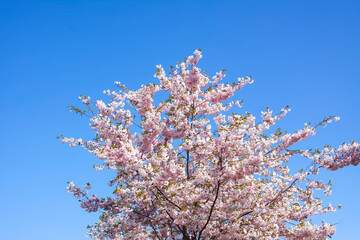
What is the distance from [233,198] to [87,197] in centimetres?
537

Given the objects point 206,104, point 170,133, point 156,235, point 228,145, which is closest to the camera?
point 228,145

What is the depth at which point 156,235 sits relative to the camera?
9.60 m

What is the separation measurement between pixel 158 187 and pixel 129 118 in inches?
137

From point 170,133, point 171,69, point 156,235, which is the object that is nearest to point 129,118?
point 170,133

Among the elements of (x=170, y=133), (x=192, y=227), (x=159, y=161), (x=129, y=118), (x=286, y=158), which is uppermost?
(x=129, y=118)

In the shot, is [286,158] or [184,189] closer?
[184,189]

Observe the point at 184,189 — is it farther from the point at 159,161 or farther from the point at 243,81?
the point at 243,81

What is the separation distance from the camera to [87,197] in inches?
421

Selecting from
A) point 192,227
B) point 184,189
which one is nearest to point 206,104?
point 184,189

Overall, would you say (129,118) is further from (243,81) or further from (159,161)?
(243,81)

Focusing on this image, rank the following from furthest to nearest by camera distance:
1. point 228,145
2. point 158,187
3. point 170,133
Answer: point 170,133
point 158,187
point 228,145

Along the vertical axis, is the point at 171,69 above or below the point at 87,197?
above

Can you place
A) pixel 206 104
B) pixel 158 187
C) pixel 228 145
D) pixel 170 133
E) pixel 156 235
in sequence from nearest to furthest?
1. pixel 228 145
2. pixel 158 187
3. pixel 156 235
4. pixel 170 133
5. pixel 206 104

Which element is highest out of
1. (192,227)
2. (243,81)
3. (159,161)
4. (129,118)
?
(243,81)
